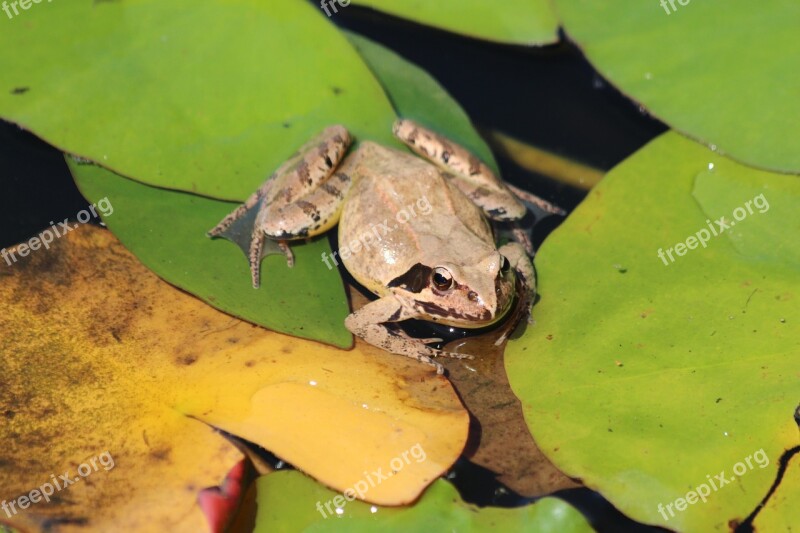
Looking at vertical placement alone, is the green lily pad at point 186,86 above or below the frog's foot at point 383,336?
above

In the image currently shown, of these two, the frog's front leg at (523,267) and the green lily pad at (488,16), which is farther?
the green lily pad at (488,16)

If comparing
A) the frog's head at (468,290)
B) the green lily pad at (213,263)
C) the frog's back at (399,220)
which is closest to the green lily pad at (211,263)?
the green lily pad at (213,263)

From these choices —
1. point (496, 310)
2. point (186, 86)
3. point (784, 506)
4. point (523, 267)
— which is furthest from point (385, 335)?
point (784, 506)

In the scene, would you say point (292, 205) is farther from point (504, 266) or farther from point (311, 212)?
point (504, 266)

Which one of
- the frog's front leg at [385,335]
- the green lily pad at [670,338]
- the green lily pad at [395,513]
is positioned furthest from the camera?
the frog's front leg at [385,335]

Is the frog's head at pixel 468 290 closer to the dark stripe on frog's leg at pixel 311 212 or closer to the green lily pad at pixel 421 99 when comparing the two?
the dark stripe on frog's leg at pixel 311 212

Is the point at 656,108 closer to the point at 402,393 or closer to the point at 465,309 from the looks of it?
the point at 465,309

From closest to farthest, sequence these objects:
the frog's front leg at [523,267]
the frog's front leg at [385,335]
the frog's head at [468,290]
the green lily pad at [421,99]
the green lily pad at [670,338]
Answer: the green lily pad at [670,338], the frog's head at [468,290], the frog's front leg at [385,335], the frog's front leg at [523,267], the green lily pad at [421,99]
